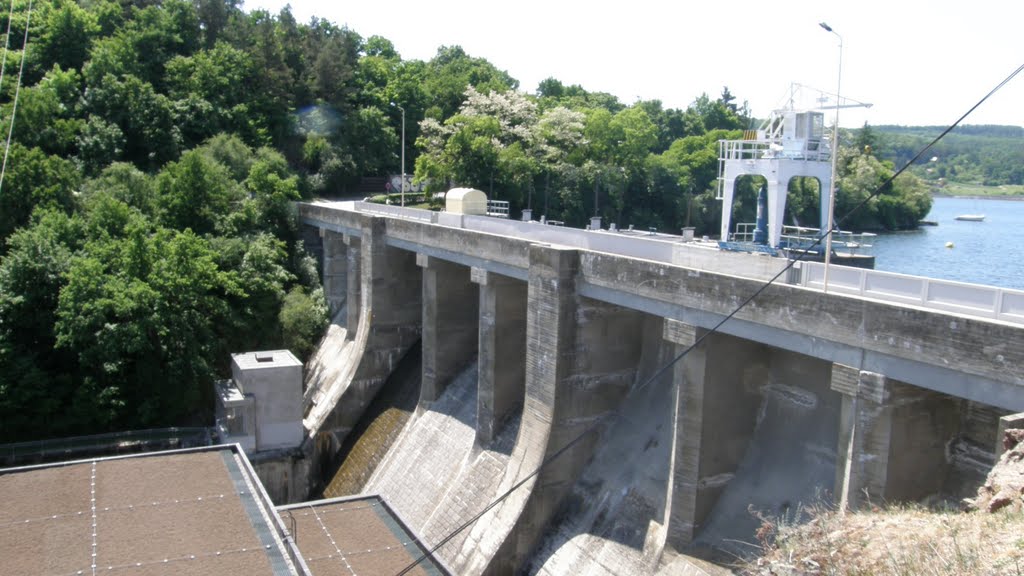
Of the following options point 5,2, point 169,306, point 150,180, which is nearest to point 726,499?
point 169,306

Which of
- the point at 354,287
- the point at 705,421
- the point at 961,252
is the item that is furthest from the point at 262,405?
the point at 961,252

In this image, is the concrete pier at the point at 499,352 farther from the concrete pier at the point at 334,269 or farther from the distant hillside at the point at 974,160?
the distant hillside at the point at 974,160

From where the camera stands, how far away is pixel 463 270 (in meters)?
29.4

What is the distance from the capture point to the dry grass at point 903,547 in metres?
8.13

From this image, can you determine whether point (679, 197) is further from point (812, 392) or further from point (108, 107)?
point (812, 392)

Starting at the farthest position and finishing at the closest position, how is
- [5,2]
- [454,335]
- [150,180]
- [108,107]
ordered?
[5,2] → [108,107] → [150,180] → [454,335]

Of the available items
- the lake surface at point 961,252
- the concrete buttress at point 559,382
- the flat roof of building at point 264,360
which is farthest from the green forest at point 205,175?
the concrete buttress at point 559,382

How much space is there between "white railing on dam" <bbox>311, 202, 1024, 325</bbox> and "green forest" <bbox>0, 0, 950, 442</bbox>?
1524 centimetres

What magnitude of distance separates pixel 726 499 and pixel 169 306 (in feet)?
75.3

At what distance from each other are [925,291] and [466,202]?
2346 centimetres

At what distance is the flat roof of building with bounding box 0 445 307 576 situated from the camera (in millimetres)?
13242

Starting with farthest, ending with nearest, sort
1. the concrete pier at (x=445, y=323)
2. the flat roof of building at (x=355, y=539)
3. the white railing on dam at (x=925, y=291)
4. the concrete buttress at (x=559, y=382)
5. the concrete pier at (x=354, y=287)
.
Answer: the concrete pier at (x=354, y=287), the concrete pier at (x=445, y=323), the concrete buttress at (x=559, y=382), the flat roof of building at (x=355, y=539), the white railing on dam at (x=925, y=291)

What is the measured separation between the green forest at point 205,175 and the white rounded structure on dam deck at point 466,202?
9157mm

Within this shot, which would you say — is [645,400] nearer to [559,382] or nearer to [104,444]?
[559,382]
